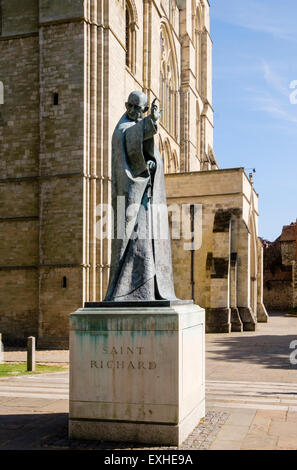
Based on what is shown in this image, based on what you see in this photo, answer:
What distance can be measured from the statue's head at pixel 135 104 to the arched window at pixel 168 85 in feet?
78.4

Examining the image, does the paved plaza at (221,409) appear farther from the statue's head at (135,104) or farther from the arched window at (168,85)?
the arched window at (168,85)

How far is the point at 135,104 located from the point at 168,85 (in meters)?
26.4

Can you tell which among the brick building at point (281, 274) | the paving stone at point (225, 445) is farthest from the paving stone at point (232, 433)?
the brick building at point (281, 274)

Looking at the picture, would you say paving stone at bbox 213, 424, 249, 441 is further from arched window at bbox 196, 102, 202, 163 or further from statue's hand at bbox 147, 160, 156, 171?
arched window at bbox 196, 102, 202, 163

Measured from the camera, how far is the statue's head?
6.60m

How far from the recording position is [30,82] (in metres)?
20.2

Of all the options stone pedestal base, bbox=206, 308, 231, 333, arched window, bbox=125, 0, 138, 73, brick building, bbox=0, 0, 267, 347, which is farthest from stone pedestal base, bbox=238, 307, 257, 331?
arched window, bbox=125, 0, 138, 73

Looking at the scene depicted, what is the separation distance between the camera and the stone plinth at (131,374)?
17.9ft

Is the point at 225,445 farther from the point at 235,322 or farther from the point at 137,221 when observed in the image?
the point at 235,322

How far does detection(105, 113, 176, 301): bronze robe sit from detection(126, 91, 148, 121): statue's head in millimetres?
141

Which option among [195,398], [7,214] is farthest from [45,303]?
[195,398]
